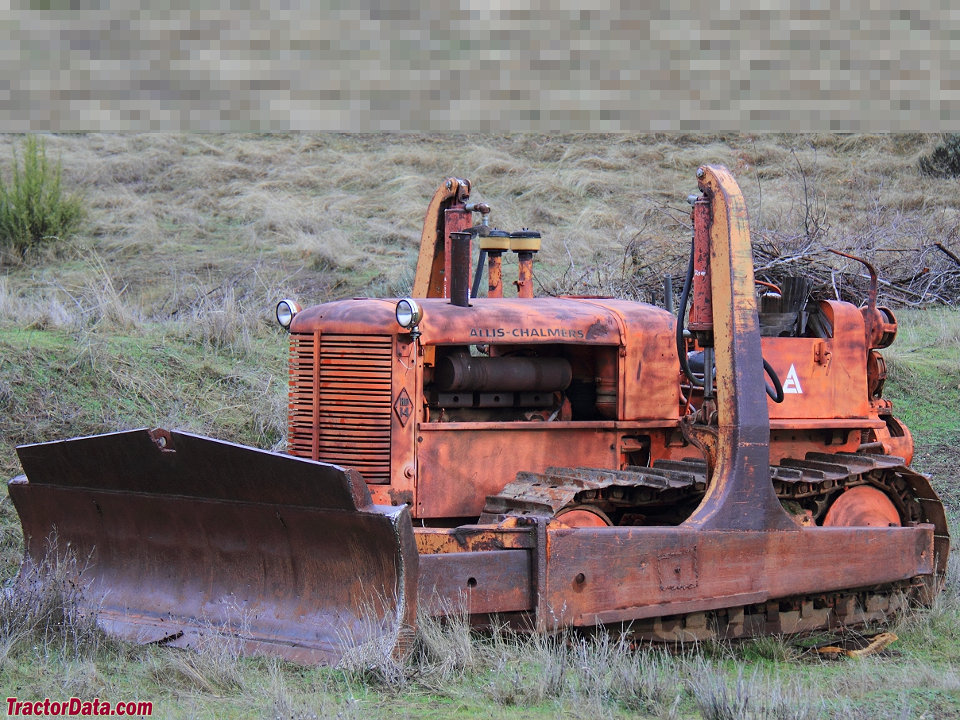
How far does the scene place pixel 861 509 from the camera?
7371mm

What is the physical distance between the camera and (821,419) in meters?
7.55

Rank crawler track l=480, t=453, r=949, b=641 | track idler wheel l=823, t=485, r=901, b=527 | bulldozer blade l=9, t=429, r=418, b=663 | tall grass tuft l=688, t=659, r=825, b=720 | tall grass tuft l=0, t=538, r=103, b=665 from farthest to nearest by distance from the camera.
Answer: track idler wheel l=823, t=485, r=901, b=527 < crawler track l=480, t=453, r=949, b=641 < tall grass tuft l=0, t=538, r=103, b=665 < bulldozer blade l=9, t=429, r=418, b=663 < tall grass tuft l=688, t=659, r=825, b=720

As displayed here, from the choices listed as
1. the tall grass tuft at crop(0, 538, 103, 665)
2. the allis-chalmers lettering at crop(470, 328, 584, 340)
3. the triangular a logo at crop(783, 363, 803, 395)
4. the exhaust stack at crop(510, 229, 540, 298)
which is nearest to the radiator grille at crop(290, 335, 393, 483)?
the allis-chalmers lettering at crop(470, 328, 584, 340)

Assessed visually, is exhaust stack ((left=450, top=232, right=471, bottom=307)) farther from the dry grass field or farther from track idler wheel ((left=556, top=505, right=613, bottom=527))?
the dry grass field

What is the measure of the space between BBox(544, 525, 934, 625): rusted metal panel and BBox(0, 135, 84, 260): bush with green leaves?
11.1 m

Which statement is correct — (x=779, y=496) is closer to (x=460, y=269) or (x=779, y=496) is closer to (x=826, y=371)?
(x=826, y=371)

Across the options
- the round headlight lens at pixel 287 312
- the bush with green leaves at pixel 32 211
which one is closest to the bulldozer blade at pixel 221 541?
the round headlight lens at pixel 287 312

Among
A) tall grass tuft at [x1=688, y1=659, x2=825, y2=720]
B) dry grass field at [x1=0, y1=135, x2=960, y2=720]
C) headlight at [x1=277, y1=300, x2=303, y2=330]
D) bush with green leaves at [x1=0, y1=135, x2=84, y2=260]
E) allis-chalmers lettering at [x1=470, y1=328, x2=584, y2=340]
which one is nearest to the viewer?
tall grass tuft at [x1=688, y1=659, x2=825, y2=720]

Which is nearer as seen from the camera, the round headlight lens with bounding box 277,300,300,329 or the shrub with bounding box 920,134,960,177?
the round headlight lens with bounding box 277,300,300,329

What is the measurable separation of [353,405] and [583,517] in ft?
4.51

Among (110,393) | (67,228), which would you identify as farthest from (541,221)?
(110,393)

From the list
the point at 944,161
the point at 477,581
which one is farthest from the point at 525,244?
the point at 944,161

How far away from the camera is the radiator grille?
6371mm

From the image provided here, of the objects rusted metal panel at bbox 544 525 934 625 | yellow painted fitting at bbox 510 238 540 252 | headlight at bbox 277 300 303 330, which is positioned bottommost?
rusted metal panel at bbox 544 525 934 625
